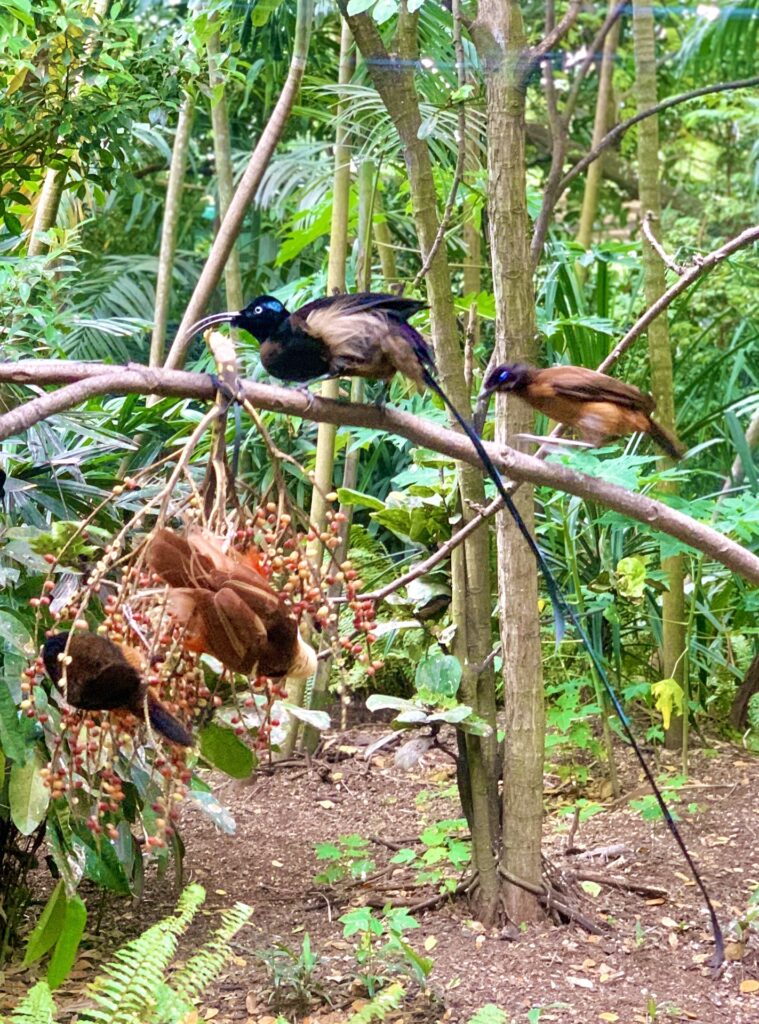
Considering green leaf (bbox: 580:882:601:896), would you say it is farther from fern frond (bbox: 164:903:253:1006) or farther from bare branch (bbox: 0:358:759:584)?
bare branch (bbox: 0:358:759:584)

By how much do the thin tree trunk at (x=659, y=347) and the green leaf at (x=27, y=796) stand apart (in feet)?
4.91

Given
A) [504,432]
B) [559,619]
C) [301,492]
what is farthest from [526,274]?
[301,492]

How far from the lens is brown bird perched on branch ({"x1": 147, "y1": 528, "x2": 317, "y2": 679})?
29.5 inches

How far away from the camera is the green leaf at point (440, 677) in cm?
199

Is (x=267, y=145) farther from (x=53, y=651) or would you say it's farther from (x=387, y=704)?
(x=53, y=651)

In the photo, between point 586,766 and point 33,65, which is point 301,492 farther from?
point 33,65

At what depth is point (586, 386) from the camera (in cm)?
133

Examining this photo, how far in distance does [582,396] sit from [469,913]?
3.93ft

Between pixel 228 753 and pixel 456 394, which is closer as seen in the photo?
pixel 228 753

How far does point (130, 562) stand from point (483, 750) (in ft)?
4.51

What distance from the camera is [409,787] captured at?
2963 mm

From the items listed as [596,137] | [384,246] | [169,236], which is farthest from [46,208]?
[596,137]

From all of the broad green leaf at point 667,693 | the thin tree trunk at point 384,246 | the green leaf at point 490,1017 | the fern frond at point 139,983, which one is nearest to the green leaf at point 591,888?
the broad green leaf at point 667,693

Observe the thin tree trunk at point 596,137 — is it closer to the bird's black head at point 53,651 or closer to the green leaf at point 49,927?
the green leaf at point 49,927
